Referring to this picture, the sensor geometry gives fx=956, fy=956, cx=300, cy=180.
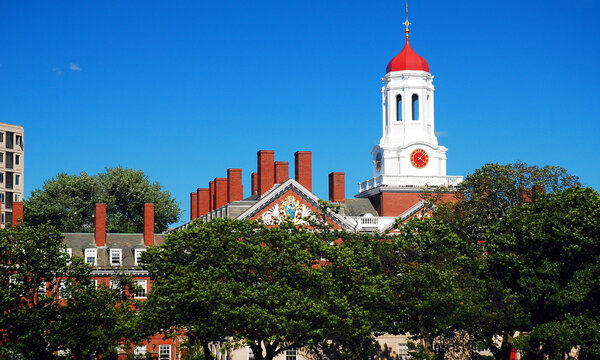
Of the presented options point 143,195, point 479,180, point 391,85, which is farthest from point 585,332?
point 143,195

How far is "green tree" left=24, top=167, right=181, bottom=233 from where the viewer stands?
326 feet

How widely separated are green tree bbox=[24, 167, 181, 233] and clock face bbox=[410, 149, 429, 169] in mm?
31703

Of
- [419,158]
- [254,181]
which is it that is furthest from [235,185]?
[419,158]

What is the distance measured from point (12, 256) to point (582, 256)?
33.5 metres

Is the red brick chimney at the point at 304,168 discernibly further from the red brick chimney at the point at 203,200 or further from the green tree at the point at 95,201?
the green tree at the point at 95,201

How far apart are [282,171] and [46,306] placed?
21183mm

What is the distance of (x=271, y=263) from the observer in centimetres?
5116

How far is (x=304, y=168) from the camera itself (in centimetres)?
7238

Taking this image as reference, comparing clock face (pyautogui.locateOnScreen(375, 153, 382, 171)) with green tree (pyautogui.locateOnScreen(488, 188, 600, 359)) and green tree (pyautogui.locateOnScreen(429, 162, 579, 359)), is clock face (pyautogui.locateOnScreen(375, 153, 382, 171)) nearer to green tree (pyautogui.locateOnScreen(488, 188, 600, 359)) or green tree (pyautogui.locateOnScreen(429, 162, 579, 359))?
green tree (pyautogui.locateOnScreen(429, 162, 579, 359))

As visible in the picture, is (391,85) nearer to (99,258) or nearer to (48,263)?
(99,258)

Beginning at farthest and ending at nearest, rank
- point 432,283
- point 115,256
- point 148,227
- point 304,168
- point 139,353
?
1. point 148,227
2. point 115,256
3. point 304,168
4. point 139,353
5. point 432,283

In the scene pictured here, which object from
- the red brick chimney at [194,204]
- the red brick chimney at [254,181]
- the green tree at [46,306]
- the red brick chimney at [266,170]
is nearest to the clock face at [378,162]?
the red brick chimney at [254,181]

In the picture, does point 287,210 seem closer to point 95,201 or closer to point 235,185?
point 235,185

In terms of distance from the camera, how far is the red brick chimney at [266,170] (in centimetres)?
7231
